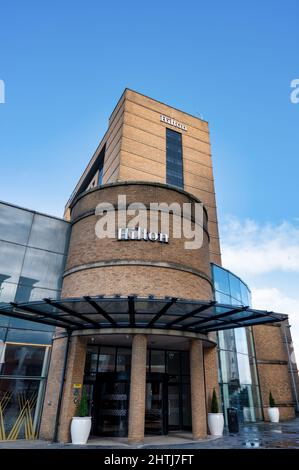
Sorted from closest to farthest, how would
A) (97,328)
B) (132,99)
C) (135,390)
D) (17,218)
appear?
1. (135,390)
2. (97,328)
3. (17,218)
4. (132,99)

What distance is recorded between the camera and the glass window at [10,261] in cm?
1512

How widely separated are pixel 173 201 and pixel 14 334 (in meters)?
10.1

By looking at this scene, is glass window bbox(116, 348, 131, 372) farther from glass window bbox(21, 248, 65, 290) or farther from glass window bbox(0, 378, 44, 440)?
glass window bbox(21, 248, 65, 290)

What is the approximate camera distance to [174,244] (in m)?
15.3

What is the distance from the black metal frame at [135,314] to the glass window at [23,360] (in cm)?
234

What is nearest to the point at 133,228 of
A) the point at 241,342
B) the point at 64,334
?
the point at 64,334

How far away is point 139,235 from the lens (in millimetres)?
14930

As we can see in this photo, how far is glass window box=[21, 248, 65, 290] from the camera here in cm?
1564

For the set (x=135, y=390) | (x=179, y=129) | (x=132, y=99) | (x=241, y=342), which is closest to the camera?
(x=135, y=390)

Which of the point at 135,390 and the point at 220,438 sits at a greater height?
the point at 135,390

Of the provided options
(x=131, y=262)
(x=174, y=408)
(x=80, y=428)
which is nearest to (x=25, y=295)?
(x=131, y=262)

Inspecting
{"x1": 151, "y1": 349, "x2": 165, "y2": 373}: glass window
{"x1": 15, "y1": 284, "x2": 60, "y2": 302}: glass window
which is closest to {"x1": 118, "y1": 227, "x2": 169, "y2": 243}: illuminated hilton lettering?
{"x1": 15, "y1": 284, "x2": 60, "y2": 302}: glass window

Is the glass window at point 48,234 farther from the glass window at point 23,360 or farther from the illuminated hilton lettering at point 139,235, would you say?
the glass window at point 23,360

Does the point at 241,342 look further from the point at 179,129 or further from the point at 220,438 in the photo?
the point at 179,129
